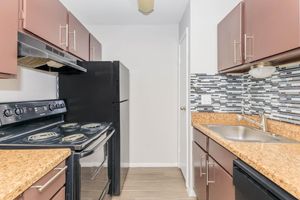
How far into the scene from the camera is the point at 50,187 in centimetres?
117

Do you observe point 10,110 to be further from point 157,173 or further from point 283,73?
point 157,173

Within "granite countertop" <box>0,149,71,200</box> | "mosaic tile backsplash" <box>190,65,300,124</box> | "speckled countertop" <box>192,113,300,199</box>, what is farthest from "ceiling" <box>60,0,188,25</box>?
"granite countertop" <box>0,149,71,200</box>

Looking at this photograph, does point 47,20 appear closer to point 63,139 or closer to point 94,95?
point 63,139

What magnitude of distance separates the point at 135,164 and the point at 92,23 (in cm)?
221

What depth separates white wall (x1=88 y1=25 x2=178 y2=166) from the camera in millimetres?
3844

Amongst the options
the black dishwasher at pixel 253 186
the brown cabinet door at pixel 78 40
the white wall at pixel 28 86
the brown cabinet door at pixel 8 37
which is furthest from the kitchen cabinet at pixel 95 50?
the black dishwasher at pixel 253 186

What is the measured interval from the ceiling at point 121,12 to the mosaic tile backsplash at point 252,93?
966 mm

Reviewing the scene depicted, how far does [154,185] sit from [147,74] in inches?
64.0

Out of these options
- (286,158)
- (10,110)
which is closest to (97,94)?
(10,110)

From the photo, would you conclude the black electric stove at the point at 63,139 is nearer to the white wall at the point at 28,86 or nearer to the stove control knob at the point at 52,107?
the stove control knob at the point at 52,107

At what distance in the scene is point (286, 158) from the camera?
121 cm

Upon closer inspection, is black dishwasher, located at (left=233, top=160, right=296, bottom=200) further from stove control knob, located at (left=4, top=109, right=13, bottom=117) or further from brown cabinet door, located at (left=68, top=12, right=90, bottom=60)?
brown cabinet door, located at (left=68, top=12, right=90, bottom=60)

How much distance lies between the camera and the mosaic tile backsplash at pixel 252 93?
1794 mm

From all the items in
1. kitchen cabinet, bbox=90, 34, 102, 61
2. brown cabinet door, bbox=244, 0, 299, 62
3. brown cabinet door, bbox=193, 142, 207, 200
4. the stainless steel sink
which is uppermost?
kitchen cabinet, bbox=90, 34, 102, 61
